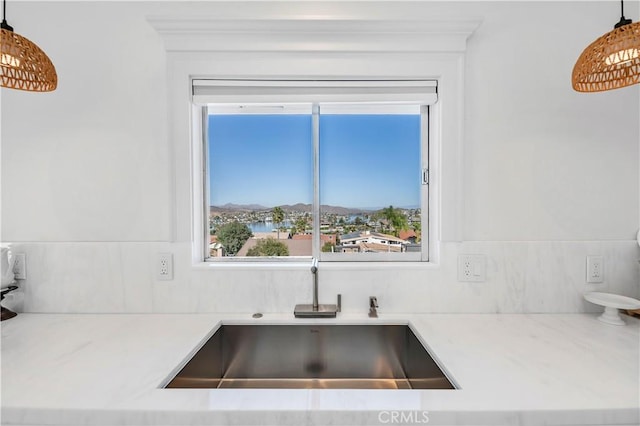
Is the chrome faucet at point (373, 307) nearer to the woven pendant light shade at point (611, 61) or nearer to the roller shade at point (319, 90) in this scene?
the roller shade at point (319, 90)

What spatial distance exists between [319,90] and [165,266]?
1.05 m

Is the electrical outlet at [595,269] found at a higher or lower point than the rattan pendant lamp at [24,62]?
lower

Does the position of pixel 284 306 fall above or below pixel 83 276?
below

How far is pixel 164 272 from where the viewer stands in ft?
4.68

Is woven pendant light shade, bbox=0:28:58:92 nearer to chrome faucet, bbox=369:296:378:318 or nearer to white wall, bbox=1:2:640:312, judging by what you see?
white wall, bbox=1:2:640:312

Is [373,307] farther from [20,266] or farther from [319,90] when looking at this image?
[20,266]

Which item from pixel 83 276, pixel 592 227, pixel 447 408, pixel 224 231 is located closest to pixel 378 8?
pixel 224 231

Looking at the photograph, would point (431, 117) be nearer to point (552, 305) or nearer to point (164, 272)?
point (552, 305)

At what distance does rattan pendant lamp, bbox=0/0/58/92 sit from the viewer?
0.94 meters

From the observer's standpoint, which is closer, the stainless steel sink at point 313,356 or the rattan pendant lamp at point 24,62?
the rattan pendant lamp at point 24,62

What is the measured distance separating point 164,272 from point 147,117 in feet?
2.30

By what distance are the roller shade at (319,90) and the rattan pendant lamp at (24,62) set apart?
51cm

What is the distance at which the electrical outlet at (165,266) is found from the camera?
1424mm

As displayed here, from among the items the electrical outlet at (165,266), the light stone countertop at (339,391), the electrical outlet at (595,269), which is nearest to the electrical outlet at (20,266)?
the light stone countertop at (339,391)
